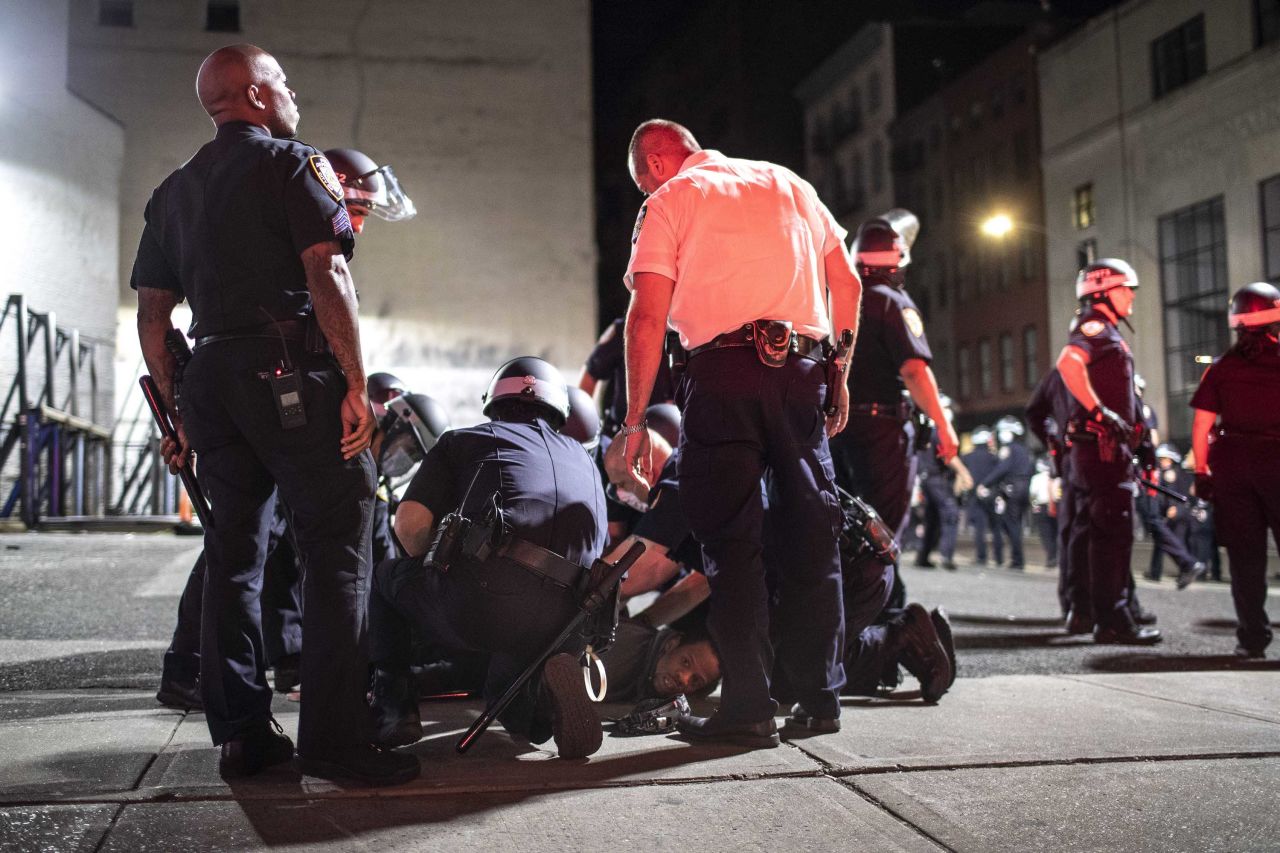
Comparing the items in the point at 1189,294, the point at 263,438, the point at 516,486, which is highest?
the point at 1189,294

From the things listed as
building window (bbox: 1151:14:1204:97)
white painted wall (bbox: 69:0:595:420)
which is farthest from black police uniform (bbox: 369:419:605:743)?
building window (bbox: 1151:14:1204:97)

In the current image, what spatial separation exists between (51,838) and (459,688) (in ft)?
6.74

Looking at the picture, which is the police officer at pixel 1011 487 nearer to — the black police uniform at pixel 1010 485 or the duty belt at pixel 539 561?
the black police uniform at pixel 1010 485

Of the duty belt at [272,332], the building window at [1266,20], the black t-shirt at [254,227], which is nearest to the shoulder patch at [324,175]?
the black t-shirt at [254,227]

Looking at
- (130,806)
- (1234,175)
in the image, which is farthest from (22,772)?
(1234,175)

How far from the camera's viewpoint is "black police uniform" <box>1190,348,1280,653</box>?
6281mm

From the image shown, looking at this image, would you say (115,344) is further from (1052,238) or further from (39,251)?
(1052,238)

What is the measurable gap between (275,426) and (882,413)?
2.99 metres

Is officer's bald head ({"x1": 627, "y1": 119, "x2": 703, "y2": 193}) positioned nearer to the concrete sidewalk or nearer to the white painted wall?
the concrete sidewalk

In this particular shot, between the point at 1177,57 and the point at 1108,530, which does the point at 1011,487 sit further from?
the point at 1177,57

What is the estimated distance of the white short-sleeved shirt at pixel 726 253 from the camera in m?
3.99

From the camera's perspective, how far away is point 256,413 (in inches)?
131

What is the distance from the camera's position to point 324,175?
344cm

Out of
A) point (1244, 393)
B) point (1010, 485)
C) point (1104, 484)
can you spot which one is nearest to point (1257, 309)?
point (1244, 393)
